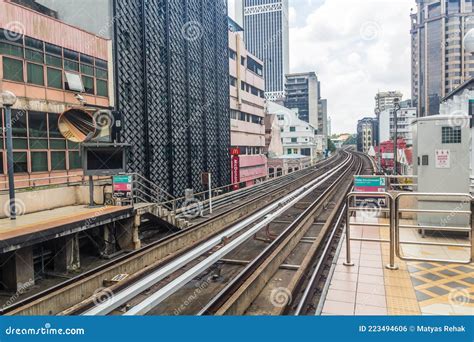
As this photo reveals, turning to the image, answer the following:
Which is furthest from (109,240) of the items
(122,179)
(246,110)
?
(246,110)

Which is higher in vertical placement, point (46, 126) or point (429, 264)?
point (46, 126)

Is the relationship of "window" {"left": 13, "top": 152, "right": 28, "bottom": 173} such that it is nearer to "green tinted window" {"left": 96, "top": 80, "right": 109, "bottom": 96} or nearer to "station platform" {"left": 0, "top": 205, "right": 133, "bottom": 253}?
"station platform" {"left": 0, "top": 205, "right": 133, "bottom": 253}

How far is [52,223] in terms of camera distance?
927cm

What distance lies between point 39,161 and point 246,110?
26371mm

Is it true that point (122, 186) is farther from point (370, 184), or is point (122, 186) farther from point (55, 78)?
point (370, 184)

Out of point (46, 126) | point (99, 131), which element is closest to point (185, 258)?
point (99, 131)

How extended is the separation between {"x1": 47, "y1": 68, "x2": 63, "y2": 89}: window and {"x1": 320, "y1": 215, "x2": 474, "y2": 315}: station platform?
12.9 metres

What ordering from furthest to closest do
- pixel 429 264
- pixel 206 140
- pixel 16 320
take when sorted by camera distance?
1. pixel 206 140
2. pixel 429 264
3. pixel 16 320

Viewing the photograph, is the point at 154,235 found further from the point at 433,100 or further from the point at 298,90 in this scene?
the point at 298,90

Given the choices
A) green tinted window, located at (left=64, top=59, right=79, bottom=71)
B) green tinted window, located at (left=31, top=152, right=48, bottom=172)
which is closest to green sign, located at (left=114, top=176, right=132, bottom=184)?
green tinted window, located at (left=31, top=152, right=48, bottom=172)

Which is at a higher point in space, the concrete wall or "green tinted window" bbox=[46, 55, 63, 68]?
"green tinted window" bbox=[46, 55, 63, 68]

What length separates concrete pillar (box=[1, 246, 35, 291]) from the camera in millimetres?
8641

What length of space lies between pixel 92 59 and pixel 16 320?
14884 millimetres

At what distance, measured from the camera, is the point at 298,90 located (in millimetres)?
122188
